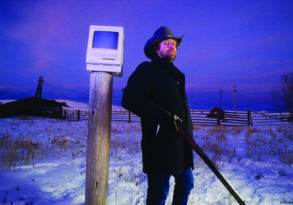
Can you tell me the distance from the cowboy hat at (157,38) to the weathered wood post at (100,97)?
0.34m

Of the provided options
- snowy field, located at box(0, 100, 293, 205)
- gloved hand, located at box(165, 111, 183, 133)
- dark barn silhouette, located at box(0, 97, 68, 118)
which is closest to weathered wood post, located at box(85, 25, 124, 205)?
gloved hand, located at box(165, 111, 183, 133)

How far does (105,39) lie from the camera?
2162 mm

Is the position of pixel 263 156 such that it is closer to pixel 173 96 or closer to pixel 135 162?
pixel 135 162

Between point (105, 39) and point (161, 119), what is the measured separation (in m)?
0.78

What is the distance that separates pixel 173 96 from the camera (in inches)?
88.4

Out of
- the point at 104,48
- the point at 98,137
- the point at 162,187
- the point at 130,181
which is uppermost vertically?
the point at 104,48

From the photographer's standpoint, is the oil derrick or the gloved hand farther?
the oil derrick

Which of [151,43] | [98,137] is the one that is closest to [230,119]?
[151,43]

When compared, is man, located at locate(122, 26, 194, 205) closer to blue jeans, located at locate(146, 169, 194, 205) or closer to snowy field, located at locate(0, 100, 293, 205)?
blue jeans, located at locate(146, 169, 194, 205)

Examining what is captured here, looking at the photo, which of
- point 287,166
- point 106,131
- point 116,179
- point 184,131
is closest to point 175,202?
point 184,131

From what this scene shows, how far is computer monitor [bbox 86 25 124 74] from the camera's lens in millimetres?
2148

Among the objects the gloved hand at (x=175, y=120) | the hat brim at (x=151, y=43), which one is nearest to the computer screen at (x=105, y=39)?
the hat brim at (x=151, y=43)

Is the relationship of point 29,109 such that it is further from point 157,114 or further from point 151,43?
point 157,114

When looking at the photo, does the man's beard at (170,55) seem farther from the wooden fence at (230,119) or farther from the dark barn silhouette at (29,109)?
the dark barn silhouette at (29,109)
